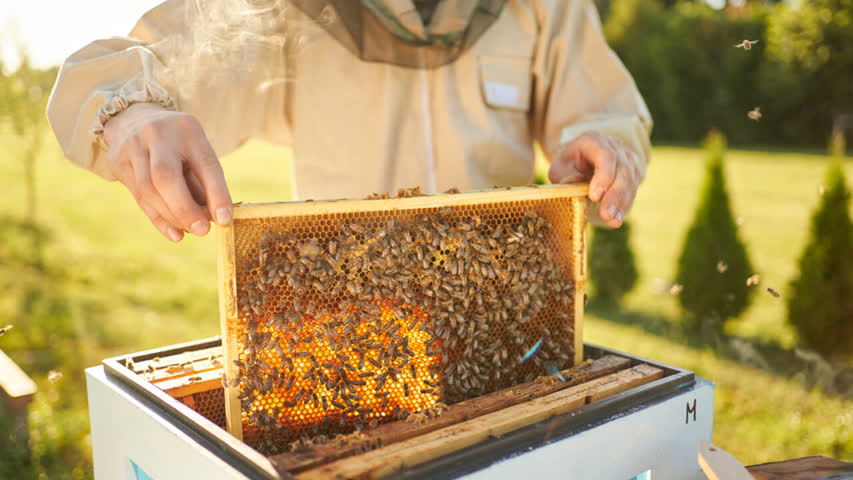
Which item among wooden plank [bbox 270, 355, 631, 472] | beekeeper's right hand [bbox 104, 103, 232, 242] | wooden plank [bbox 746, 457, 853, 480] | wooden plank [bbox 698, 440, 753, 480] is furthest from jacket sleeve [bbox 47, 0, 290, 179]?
wooden plank [bbox 746, 457, 853, 480]

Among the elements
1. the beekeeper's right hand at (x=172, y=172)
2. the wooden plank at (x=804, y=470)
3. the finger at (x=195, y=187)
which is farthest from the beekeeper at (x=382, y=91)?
the wooden plank at (x=804, y=470)

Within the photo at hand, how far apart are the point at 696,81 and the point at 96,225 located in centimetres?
2156

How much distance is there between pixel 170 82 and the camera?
2090 mm

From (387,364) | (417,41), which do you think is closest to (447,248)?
(387,364)

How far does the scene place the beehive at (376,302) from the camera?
1724 millimetres

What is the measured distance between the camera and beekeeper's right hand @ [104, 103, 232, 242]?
5.03 ft

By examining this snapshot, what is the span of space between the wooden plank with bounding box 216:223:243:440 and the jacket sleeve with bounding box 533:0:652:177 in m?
1.63

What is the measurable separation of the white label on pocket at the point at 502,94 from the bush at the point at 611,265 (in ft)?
19.9

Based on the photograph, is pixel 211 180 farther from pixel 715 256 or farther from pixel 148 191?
pixel 715 256

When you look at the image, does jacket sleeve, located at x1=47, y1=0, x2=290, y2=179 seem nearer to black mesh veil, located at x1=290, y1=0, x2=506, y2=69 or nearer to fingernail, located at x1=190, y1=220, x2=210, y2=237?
black mesh veil, located at x1=290, y1=0, x2=506, y2=69

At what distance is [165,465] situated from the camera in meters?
1.62

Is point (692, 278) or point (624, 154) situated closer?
point (624, 154)

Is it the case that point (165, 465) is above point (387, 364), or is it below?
below

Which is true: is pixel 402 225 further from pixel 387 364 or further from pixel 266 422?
pixel 266 422
